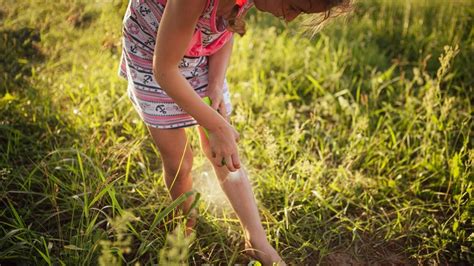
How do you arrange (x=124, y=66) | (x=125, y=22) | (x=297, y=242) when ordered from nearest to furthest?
(x=125, y=22), (x=124, y=66), (x=297, y=242)

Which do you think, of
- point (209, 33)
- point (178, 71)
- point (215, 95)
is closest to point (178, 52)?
point (178, 71)

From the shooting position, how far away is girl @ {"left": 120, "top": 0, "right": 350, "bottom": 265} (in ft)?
4.04

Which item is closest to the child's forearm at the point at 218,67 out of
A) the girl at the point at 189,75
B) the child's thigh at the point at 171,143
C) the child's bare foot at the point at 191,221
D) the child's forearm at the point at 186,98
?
the girl at the point at 189,75

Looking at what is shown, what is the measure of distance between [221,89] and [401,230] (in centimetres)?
99

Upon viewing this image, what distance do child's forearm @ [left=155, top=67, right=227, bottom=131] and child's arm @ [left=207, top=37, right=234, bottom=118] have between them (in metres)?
0.30

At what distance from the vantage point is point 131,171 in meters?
2.09

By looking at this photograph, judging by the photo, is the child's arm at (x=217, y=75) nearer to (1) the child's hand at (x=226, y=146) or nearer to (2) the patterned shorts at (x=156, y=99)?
(2) the patterned shorts at (x=156, y=99)

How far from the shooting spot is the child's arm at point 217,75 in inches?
63.0

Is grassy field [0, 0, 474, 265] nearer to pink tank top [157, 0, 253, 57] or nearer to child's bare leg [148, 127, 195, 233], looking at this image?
child's bare leg [148, 127, 195, 233]

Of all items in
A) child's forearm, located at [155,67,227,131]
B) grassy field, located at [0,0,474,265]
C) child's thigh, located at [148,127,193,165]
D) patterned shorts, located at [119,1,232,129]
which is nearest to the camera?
child's forearm, located at [155,67,227,131]

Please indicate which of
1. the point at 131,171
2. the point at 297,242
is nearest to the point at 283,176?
the point at 297,242

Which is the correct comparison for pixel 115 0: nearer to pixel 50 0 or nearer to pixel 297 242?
pixel 50 0

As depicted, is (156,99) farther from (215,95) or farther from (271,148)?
(271,148)

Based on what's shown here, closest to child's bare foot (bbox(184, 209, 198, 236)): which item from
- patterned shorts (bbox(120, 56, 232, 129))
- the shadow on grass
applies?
patterned shorts (bbox(120, 56, 232, 129))
